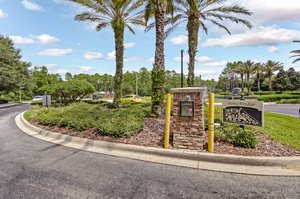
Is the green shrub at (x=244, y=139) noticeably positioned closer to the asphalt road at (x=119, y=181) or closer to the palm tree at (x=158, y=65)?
the asphalt road at (x=119, y=181)

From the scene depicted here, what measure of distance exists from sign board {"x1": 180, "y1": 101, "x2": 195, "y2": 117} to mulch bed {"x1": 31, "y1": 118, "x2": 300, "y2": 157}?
91 cm

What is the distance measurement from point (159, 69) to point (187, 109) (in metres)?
4.42

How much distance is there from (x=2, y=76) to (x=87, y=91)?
1856 cm

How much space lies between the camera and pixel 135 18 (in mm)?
17109

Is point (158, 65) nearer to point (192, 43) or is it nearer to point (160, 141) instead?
point (160, 141)

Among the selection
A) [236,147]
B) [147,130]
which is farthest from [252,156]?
[147,130]

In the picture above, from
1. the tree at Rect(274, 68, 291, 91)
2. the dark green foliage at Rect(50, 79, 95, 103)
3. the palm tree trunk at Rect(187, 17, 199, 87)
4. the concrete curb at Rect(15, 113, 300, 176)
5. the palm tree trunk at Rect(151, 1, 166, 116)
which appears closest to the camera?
the concrete curb at Rect(15, 113, 300, 176)

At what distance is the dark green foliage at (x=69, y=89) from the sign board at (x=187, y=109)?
13650 millimetres

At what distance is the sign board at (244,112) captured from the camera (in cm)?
518

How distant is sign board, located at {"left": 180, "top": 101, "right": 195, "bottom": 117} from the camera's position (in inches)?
217

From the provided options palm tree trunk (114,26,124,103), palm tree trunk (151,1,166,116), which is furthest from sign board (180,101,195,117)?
palm tree trunk (114,26,124,103)

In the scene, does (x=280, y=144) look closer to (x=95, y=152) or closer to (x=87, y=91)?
(x=95, y=152)

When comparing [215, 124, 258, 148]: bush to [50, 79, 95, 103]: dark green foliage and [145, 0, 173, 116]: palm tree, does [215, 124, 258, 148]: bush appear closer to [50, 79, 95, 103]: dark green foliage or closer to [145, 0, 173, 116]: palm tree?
[145, 0, 173, 116]: palm tree

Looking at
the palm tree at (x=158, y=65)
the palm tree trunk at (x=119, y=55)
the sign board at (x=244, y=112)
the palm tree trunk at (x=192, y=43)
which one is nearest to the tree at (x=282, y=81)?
the palm tree trunk at (x=192, y=43)
